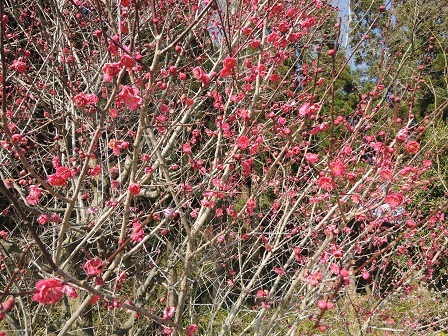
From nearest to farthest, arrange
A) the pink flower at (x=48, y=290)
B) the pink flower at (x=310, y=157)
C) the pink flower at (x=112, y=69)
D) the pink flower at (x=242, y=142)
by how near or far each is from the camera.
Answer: the pink flower at (x=48, y=290) → the pink flower at (x=112, y=69) → the pink flower at (x=310, y=157) → the pink flower at (x=242, y=142)

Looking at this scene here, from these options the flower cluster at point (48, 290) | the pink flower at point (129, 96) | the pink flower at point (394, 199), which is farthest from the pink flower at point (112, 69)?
the pink flower at point (394, 199)

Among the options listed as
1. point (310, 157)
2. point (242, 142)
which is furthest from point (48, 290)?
point (242, 142)

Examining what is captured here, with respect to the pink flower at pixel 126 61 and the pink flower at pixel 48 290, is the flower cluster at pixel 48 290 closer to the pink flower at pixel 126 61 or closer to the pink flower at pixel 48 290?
the pink flower at pixel 48 290

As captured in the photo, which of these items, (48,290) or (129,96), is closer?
(48,290)

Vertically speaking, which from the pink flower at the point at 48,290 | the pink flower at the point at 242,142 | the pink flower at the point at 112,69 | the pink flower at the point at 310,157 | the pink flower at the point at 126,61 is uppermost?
the pink flower at the point at 126,61

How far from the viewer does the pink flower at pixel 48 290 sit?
1265 millimetres

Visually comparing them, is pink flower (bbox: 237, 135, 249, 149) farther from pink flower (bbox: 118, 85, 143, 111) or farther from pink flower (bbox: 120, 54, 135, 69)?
pink flower (bbox: 120, 54, 135, 69)

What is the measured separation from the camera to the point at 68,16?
480cm

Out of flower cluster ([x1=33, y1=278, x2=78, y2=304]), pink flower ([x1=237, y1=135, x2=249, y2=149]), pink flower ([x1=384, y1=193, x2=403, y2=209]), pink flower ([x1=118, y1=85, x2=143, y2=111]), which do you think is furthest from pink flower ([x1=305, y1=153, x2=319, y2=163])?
flower cluster ([x1=33, y1=278, x2=78, y2=304])

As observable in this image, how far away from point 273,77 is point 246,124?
654mm

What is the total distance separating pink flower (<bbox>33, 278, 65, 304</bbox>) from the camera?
1.26 meters

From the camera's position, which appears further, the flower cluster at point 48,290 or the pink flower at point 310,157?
the pink flower at point 310,157

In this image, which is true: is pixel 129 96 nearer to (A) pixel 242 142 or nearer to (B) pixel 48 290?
(A) pixel 242 142

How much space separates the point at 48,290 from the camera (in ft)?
4.29
